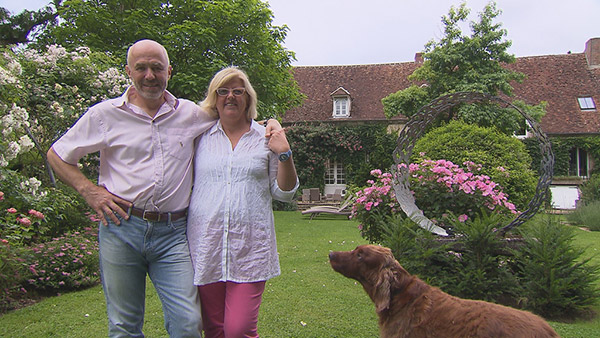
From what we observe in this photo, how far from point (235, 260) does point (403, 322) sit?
136 cm

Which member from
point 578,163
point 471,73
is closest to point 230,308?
point 471,73

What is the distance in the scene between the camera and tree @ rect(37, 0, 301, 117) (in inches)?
573

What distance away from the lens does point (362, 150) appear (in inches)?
983

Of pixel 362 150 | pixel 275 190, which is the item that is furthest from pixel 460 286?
pixel 362 150

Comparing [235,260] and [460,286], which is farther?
[460,286]

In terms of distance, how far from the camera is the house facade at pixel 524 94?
23.9m

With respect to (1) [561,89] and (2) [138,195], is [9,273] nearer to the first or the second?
(2) [138,195]

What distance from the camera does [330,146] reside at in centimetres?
2452

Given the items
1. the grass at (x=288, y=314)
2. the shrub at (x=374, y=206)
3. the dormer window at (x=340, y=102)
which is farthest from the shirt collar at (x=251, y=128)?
the dormer window at (x=340, y=102)

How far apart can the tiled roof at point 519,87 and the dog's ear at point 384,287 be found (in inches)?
884

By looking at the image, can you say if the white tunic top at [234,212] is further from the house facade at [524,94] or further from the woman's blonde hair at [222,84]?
the house facade at [524,94]

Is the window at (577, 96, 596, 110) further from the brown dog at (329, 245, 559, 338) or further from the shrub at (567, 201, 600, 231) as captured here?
the brown dog at (329, 245, 559, 338)

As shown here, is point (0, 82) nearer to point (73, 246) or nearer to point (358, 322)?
point (73, 246)

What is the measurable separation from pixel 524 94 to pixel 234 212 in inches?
1039
